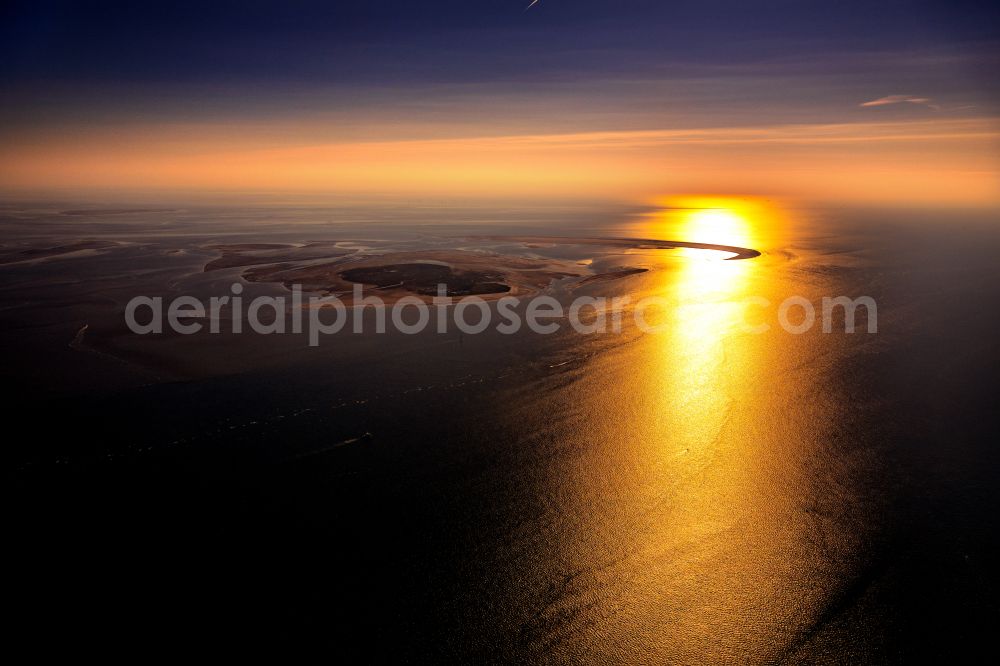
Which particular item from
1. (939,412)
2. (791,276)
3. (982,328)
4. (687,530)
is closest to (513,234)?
(791,276)

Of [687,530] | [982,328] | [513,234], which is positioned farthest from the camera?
[513,234]

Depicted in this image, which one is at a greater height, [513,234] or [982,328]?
[513,234]

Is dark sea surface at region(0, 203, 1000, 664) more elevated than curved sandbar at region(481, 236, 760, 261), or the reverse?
curved sandbar at region(481, 236, 760, 261)

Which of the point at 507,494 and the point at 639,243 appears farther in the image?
the point at 639,243

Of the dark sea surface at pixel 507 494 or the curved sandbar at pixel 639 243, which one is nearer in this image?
the dark sea surface at pixel 507 494

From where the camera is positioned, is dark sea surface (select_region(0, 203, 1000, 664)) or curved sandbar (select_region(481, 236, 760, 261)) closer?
dark sea surface (select_region(0, 203, 1000, 664))

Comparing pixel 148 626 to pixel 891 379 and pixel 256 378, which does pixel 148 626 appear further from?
pixel 891 379

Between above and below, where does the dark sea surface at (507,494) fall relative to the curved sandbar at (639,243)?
below

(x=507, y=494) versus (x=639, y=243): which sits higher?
(x=639, y=243)
